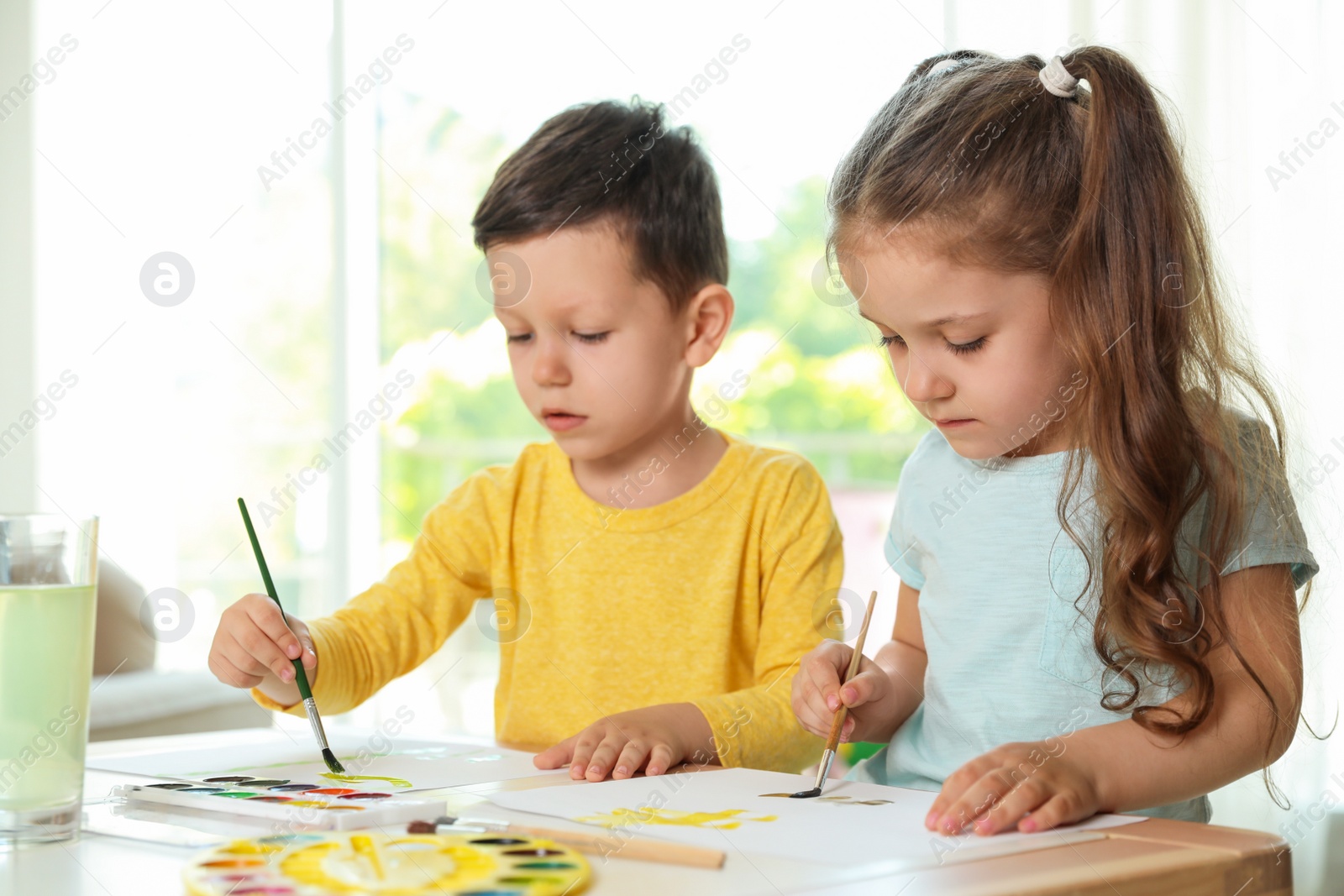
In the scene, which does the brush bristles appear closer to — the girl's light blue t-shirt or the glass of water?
the glass of water

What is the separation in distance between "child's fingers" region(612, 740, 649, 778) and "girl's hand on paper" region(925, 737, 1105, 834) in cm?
23

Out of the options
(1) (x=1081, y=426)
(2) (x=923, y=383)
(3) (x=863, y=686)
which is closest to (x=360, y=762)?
(3) (x=863, y=686)

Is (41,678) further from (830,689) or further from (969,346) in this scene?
(969,346)

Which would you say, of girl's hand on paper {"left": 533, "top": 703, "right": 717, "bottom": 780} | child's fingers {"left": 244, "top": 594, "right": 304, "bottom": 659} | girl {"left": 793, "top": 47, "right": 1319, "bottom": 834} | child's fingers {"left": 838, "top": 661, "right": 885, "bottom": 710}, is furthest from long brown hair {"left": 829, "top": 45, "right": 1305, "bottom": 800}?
child's fingers {"left": 244, "top": 594, "right": 304, "bottom": 659}

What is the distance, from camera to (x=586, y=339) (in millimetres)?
1142

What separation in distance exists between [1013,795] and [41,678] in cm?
49

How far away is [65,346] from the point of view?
3143 mm

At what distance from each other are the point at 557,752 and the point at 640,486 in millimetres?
487

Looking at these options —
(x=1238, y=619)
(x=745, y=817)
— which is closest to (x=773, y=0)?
(x=1238, y=619)

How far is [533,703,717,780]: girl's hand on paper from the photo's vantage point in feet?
2.53

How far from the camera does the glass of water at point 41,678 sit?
0.59m

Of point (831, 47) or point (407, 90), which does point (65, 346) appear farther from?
point (831, 47)

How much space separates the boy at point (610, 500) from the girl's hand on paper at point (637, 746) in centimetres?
18

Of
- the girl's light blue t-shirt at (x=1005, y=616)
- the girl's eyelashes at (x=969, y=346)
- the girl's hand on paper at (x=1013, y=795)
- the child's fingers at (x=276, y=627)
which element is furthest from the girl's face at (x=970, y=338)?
the child's fingers at (x=276, y=627)
